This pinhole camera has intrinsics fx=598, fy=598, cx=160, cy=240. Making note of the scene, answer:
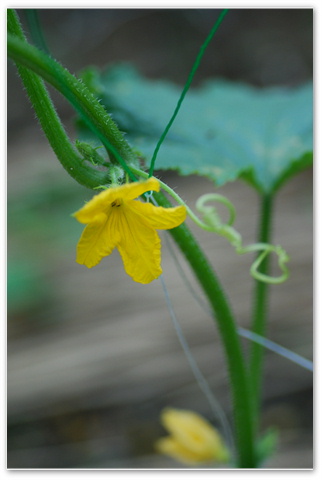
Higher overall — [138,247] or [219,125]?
[219,125]

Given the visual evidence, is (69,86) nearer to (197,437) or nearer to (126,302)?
(197,437)

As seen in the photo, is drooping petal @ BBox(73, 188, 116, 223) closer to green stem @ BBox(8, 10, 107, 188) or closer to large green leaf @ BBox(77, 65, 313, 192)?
green stem @ BBox(8, 10, 107, 188)

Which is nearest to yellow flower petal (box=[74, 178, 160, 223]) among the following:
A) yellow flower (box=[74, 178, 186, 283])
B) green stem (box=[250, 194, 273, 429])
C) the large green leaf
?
yellow flower (box=[74, 178, 186, 283])

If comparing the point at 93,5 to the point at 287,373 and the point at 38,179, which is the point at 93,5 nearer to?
the point at 287,373

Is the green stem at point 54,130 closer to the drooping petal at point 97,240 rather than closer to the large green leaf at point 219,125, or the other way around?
the drooping petal at point 97,240

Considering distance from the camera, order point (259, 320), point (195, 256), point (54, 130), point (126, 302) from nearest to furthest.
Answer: point (54, 130)
point (195, 256)
point (259, 320)
point (126, 302)

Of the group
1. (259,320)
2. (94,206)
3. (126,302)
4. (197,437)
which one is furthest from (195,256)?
(126,302)
